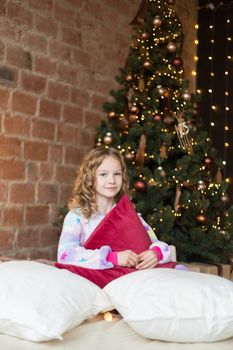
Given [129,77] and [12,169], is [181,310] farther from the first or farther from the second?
[129,77]

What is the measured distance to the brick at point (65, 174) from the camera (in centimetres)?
372

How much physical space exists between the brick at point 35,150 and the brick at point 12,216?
368 millimetres

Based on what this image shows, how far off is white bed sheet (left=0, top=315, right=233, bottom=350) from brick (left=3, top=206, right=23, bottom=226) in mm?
1875

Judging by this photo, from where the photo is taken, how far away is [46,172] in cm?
→ 361

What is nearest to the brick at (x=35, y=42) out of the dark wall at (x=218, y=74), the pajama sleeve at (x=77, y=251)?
the pajama sleeve at (x=77, y=251)

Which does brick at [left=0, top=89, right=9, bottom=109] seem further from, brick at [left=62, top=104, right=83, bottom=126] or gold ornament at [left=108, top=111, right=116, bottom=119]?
gold ornament at [left=108, top=111, right=116, bottom=119]

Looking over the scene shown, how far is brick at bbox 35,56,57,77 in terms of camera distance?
3531mm

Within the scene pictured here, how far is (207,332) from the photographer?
139 centimetres

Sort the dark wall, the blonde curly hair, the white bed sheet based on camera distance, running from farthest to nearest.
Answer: the dark wall
the blonde curly hair
the white bed sheet

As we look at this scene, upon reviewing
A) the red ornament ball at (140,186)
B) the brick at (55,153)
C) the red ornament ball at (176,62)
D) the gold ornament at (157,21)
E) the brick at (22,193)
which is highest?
the gold ornament at (157,21)

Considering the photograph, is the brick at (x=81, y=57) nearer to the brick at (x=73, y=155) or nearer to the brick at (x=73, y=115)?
the brick at (x=73, y=115)

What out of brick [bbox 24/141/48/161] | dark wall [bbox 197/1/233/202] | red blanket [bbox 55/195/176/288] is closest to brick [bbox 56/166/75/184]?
brick [bbox 24/141/48/161]

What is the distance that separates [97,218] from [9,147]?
3.99 ft

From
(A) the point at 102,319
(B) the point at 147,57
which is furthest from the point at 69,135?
(A) the point at 102,319
